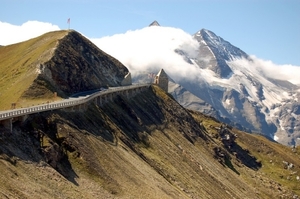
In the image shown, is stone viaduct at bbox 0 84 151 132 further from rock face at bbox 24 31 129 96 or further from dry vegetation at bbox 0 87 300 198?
rock face at bbox 24 31 129 96

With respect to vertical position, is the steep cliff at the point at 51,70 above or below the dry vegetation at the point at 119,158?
above

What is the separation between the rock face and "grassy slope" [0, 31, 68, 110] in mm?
3081

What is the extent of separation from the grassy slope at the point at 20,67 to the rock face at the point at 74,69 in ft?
10.1

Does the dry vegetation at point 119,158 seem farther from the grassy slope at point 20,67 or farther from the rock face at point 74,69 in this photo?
the grassy slope at point 20,67

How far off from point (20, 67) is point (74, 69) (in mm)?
17652

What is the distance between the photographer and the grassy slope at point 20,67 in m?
124

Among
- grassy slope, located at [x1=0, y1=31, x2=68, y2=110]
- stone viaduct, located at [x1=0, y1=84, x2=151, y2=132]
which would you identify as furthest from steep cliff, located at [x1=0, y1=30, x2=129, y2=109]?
stone viaduct, located at [x1=0, y1=84, x2=151, y2=132]

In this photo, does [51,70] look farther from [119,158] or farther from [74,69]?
[119,158]

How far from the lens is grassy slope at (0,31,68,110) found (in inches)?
4889

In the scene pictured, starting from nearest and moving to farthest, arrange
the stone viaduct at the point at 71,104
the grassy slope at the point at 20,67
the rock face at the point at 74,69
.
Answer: the stone viaduct at the point at 71,104
the grassy slope at the point at 20,67
the rock face at the point at 74,69

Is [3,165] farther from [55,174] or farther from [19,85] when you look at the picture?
[19,85]

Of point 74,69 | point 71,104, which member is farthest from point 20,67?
point 71,104

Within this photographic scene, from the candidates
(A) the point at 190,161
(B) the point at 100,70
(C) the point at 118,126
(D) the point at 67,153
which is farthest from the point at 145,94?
(D) the point at 67,153

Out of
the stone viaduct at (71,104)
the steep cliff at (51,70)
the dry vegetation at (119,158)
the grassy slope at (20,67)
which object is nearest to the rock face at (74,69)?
the steep cliff at (51,70)
